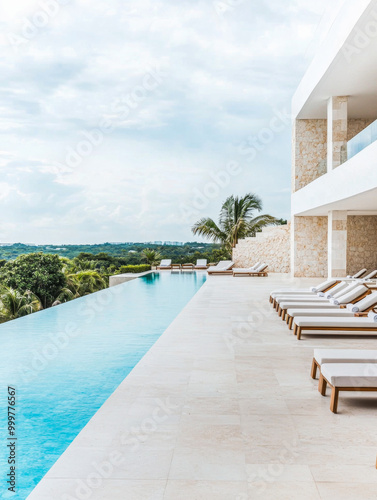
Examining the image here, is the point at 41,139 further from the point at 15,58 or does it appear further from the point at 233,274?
the point at 233,274

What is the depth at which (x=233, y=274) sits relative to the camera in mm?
21594

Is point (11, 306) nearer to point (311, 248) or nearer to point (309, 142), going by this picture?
point (311, 248)

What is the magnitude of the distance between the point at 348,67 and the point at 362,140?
252 cm

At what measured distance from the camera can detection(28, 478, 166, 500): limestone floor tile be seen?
289 centimetres

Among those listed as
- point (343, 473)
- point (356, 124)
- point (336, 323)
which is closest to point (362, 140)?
point (336, 323)

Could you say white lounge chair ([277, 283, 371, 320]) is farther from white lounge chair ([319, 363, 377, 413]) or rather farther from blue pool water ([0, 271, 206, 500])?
white lounge chair ([319, 363, 377, 413])

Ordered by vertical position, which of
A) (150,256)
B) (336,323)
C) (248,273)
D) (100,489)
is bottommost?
(100,489)

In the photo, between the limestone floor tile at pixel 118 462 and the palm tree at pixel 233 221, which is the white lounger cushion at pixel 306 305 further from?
the palm tree at pixel 233 221

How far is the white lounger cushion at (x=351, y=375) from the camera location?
423 cm

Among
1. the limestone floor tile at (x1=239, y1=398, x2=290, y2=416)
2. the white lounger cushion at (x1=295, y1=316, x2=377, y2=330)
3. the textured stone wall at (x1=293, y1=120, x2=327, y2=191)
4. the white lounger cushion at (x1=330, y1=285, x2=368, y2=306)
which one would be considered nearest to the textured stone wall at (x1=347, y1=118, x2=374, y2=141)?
the textured stone wall at (x1=293, y1=120, x2=327, y2=191)

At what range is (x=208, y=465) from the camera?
326cm

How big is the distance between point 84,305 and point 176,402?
A: 30.4 ft

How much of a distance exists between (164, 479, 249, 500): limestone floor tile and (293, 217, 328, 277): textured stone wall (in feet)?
61.0

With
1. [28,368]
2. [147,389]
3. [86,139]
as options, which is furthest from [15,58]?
[147,389]
